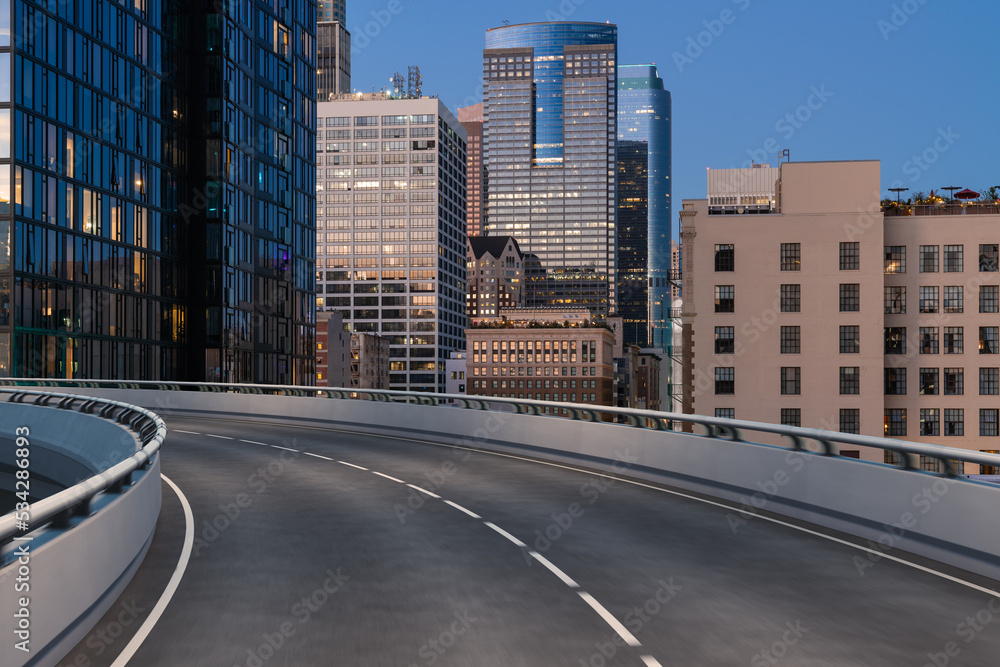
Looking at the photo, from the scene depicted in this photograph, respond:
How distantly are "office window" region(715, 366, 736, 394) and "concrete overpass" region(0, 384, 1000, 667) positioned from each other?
5630cm

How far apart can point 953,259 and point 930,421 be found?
1280cm

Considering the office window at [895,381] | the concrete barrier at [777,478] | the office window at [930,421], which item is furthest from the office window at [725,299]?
the concrete barrier at [777,478]

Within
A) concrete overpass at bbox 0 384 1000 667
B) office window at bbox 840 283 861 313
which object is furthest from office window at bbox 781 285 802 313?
concrete overpass at bbox 0 384 1000 667

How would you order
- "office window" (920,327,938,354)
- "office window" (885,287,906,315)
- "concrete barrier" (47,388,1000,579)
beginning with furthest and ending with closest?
"office window" (885,287,906,315) < "office window" (920,327,938,354) < "concrete barrier" (47,388,1000,579)

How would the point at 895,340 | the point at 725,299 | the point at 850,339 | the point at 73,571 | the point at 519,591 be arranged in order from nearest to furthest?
1. the point at 73,571
2. the point at 519,591
3. the point at 850,339
4. the point at 725,299
5. the point at 895,340

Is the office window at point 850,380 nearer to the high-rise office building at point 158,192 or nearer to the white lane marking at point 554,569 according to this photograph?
the high-rise office building at point 158,192

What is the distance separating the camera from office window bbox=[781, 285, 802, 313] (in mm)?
74562

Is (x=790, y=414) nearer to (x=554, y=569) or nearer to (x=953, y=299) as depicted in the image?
(x=953, y=299)

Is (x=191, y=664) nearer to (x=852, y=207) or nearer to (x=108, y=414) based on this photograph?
(x=108, y=414)

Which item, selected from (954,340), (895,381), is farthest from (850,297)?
(954,340)

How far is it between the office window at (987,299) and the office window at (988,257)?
1.52m

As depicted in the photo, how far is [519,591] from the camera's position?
947 centimetres

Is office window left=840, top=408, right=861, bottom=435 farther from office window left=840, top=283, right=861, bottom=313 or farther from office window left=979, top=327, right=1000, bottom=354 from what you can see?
office window left=979, top=327, right=1000, bottom=354

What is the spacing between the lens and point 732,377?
74.6 meters
